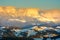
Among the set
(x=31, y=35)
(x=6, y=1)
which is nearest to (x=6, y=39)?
(x=31, y=35)

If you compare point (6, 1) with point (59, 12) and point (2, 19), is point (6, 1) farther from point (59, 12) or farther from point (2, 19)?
point (59, 12)

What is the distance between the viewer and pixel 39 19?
191 centimetres

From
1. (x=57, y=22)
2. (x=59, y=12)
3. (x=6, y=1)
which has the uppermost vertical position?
(x=6, y=1)

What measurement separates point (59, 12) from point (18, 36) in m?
0.62

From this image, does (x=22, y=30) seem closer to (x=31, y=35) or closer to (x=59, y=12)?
(x=31, y=35)

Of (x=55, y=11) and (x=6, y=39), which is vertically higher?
(x=55, y=11)

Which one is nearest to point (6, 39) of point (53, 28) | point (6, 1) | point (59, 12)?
point (6, 1)

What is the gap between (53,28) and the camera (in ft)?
6.23

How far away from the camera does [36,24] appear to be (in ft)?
6.19

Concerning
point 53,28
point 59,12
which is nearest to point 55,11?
point 59,12

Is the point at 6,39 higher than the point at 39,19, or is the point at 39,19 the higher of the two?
the point at 39,19

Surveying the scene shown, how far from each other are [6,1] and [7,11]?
0.13 m

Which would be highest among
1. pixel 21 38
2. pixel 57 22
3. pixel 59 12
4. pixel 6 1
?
pixel 6 1

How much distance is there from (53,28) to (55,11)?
223 millimetres
